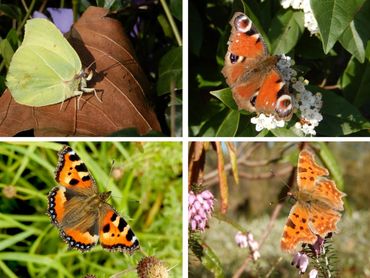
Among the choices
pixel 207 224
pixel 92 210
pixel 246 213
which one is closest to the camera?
pixel 92 210

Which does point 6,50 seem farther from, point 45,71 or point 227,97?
point 227,97

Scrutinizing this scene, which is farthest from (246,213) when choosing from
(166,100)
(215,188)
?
(166,100)

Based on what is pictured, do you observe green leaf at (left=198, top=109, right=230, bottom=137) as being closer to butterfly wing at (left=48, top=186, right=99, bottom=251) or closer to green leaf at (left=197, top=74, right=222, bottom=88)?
green leaf at (left=197, top=74, right=222, bottom=88)

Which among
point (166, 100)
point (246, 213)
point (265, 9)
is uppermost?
point (265, 9)

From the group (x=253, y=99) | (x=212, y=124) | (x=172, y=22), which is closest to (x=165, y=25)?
(x=172, y=22)

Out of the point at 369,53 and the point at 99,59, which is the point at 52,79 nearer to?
the point at 99,59

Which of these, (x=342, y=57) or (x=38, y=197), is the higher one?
(x=342, y=57)

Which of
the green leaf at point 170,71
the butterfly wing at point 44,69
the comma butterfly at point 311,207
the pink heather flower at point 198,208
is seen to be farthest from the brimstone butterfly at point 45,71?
the comma butterfly at point 311,207

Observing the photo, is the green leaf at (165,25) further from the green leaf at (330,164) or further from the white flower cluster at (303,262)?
the white flower cluster at (303,262)
